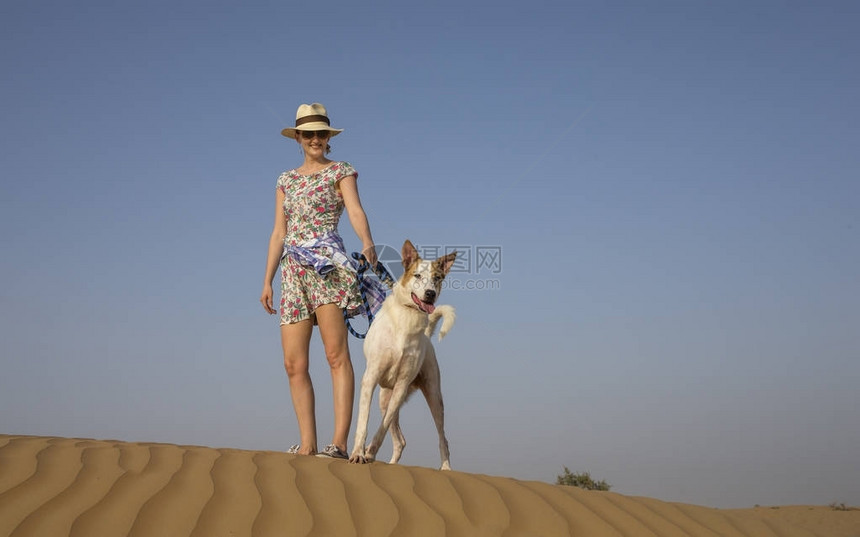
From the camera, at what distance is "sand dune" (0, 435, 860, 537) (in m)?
4.09

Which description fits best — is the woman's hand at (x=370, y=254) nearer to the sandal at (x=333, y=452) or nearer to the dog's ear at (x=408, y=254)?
the dog's ear at (x=408, y=254)

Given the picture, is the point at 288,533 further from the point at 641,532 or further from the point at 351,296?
the point at 351,296

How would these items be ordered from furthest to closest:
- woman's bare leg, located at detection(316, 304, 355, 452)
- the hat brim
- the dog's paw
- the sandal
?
the hat brim < woman's bare leg, located at detection(316, 304, 355, 452) < the sandal < the dog's paw

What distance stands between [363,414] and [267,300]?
1477 mm

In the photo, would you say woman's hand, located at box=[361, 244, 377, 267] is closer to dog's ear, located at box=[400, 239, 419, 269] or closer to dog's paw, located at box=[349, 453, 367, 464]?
dog's ear, located at box=[400, 239, 419, 269]

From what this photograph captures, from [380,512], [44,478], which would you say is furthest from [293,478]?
[44,478]

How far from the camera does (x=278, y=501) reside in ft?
14.6

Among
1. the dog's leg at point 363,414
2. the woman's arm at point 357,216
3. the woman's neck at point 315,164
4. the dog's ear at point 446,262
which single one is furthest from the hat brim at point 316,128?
the dog's leg at point 363,414

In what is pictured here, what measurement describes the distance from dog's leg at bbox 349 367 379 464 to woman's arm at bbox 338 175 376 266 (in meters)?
0.94

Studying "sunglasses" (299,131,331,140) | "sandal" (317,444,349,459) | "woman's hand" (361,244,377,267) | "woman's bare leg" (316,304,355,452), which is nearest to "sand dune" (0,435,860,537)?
"sandal" (317,444,349,459)

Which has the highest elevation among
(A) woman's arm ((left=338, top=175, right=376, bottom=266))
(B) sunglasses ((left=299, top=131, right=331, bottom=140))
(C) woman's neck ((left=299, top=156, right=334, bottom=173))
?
Result: (B) sunglasses ((left=299, top=131, right=331, bottom=140))

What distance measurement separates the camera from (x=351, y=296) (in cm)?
653

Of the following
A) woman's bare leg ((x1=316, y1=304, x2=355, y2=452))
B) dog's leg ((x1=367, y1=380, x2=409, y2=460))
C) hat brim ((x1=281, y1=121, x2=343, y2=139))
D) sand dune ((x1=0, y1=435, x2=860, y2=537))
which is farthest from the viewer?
hat brim ((x1=281, y1=121, x2=343, y2=139))

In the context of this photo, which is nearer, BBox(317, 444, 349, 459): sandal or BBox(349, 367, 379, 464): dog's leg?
BBox(349, 367, 379, 464): dog's leg
